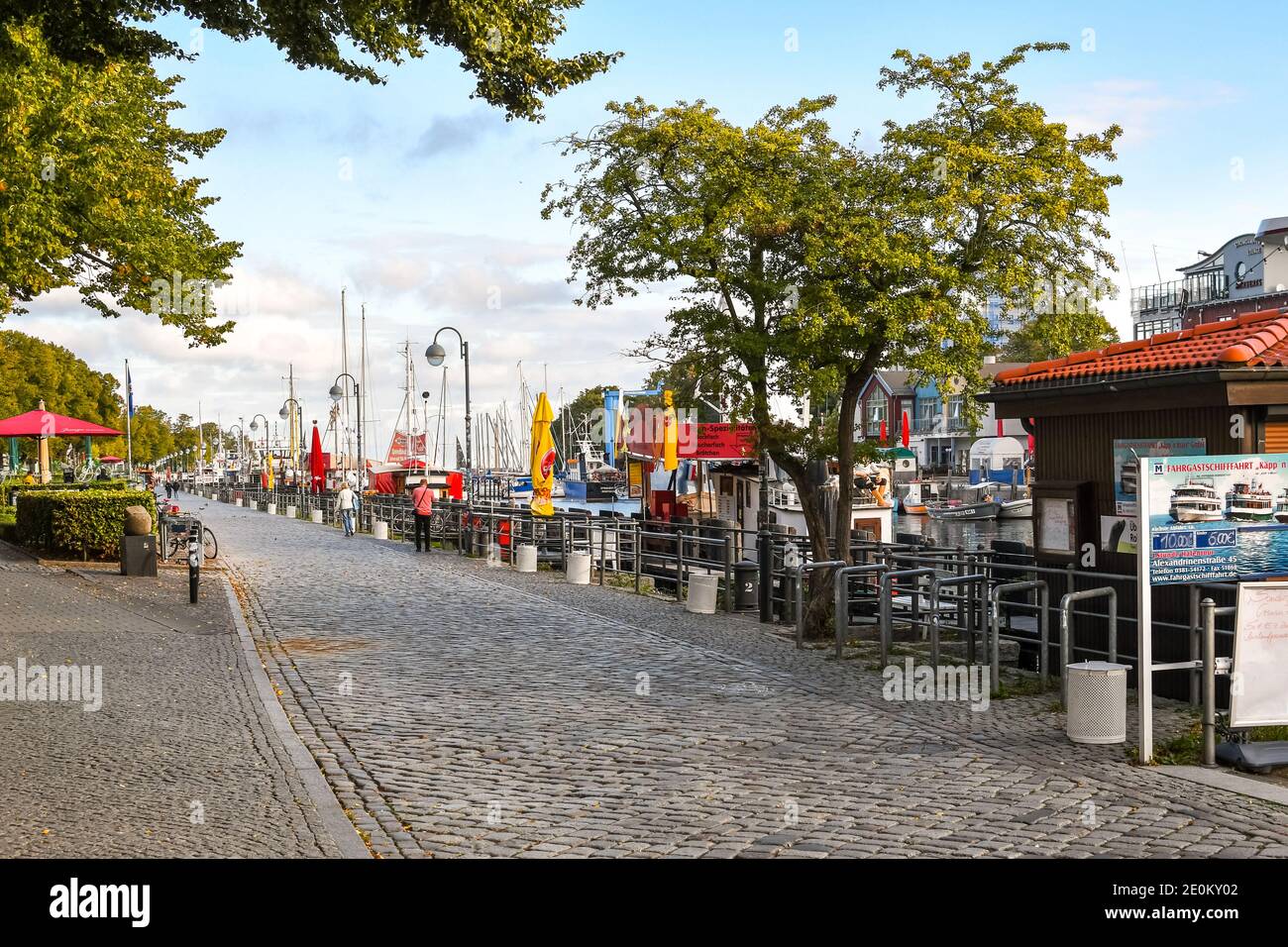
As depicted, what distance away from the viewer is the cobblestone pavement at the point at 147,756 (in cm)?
671

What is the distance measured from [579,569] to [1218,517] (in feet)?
51.0

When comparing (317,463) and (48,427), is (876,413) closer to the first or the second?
(317,463)

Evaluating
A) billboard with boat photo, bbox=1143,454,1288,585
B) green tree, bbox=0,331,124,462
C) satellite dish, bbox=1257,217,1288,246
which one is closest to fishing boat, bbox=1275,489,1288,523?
billboard with boat photo, bbox=1143,454,1288,585

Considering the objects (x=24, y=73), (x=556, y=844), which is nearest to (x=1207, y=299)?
(x=24, y=73)

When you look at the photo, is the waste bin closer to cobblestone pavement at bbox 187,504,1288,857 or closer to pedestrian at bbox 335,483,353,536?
cobblestone pavement at bbox 187,504,1288,857

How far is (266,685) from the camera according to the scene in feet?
38.6

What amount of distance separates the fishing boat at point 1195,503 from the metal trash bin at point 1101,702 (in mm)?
1150

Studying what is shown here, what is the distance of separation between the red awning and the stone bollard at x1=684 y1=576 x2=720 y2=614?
17827 millimetres

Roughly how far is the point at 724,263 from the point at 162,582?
10.2m

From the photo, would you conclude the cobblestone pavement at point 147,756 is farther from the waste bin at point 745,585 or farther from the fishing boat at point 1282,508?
the waste bin at point 745,585

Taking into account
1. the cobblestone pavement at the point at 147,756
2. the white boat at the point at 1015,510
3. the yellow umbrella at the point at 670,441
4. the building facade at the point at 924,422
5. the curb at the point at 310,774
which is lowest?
the white boat at the point at 1015,510

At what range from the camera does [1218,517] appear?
9.27m

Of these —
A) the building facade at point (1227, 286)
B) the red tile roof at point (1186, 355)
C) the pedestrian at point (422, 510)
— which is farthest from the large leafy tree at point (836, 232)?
the building facade at point (1227, 286)
